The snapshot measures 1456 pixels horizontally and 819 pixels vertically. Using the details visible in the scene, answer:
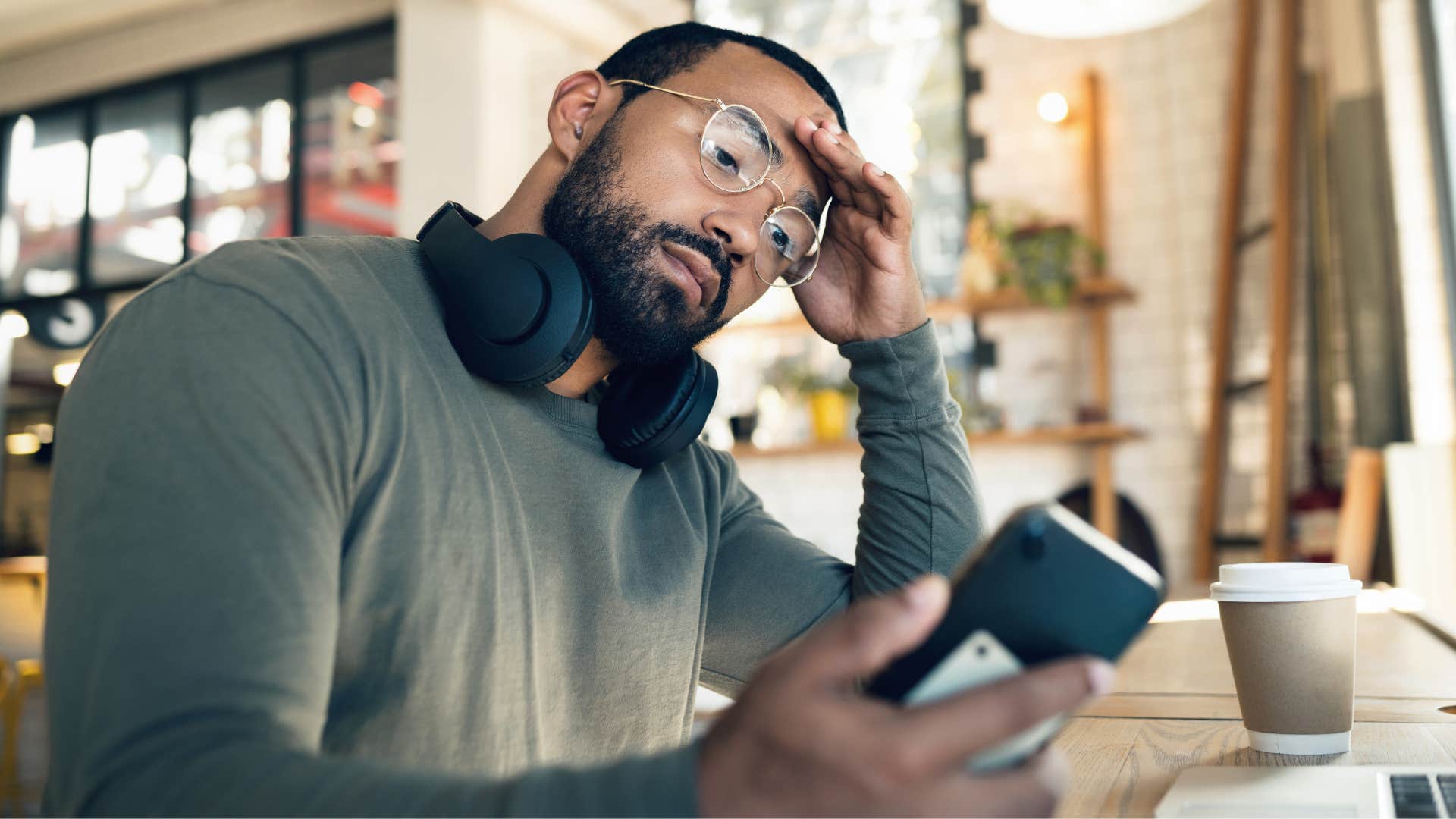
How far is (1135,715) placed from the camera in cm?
115

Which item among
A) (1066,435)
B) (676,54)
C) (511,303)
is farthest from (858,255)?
(1066,435)

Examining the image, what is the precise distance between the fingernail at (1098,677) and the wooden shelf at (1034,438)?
4005 mm

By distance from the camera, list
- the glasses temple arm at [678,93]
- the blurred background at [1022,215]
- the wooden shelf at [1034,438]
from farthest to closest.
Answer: the wooden shelf at [1034,438]
the blurred background at [1022,215]
the glasses temple arm at [678,93]

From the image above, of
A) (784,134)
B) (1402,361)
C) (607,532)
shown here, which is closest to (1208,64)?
(1402,361)

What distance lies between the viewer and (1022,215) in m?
4.75

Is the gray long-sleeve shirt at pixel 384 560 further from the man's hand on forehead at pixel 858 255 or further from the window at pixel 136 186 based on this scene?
the window at pixel 136 186

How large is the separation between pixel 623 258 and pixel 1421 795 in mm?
853

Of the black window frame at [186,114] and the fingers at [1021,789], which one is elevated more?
the black window frame at [186,114]

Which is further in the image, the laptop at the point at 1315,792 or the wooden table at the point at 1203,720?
the wooden table at the point at 1203,720

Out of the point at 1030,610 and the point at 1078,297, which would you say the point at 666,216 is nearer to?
the point at 1030,610

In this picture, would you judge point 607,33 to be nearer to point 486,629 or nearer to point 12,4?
point 12,4

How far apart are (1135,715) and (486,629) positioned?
27.5 inches

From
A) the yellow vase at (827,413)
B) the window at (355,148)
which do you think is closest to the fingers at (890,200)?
the yellow vase at (827,413)

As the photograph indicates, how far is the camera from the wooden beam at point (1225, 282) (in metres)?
4.26
